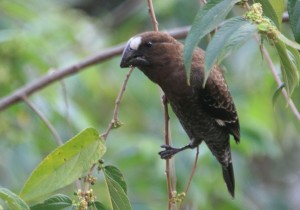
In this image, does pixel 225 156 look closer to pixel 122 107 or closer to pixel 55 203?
pixel 55 203

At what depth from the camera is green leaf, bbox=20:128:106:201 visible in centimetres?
259

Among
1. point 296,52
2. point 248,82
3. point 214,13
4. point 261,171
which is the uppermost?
point 214,13

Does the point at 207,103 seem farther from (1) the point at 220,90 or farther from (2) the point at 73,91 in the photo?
(2) the point at 73,91

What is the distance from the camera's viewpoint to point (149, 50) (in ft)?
11.1

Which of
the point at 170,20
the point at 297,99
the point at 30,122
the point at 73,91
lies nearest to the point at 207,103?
the point at 297,99

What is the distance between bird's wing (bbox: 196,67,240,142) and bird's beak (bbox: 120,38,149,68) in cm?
37

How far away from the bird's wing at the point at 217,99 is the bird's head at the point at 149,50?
0.77ft

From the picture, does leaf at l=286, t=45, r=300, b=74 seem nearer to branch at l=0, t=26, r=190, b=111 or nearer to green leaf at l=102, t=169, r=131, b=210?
green leaf at l=102, t=169, r=131, b=210

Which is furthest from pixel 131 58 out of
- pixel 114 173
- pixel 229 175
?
pixel 229 175

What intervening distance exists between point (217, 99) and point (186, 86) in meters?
0.22

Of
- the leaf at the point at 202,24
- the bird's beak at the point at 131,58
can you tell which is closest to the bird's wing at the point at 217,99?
the bird's beak at the point at 131,58

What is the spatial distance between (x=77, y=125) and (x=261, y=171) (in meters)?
4.27

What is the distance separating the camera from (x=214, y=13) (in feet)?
7.49

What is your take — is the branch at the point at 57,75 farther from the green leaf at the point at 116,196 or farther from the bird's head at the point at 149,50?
the green leaf at the point at 116,196
